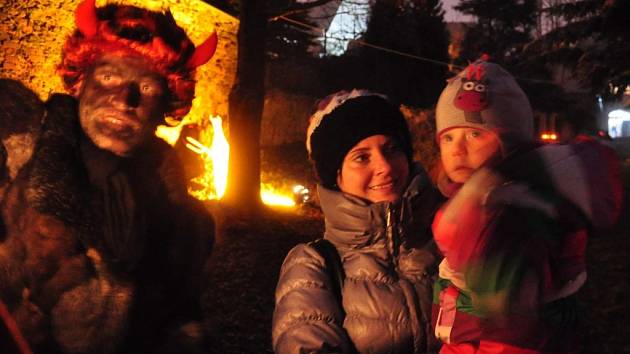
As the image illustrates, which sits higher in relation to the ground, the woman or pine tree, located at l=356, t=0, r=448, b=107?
pine tree, located at l=356, t=0, r=448, b=107

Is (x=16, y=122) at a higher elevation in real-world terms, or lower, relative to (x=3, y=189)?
higher

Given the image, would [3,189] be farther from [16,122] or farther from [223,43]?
[223,43]

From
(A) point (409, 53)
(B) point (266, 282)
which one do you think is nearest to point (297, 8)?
(B) point (266, 282)

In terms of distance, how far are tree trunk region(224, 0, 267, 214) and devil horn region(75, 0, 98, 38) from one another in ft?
23.2

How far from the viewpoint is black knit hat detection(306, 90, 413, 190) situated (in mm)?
2408

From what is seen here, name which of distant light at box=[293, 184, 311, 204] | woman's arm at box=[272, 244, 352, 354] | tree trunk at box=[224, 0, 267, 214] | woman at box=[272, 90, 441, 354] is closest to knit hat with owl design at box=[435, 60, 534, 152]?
woman at box=[272, 90, 441, 354]

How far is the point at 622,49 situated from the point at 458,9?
22.6 metres

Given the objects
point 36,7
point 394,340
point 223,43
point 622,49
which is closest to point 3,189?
point 394,340

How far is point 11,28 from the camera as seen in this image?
5.87 metres

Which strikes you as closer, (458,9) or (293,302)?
(293,302)

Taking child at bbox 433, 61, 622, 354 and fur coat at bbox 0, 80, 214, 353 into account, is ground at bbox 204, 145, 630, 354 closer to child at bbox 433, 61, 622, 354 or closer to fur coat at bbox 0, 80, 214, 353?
fur coat at bbox 0, 80, 214, 353

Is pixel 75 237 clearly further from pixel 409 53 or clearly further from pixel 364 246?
pixel 409 53

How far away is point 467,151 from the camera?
2.27 metres

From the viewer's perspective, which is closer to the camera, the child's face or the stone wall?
the child's face
